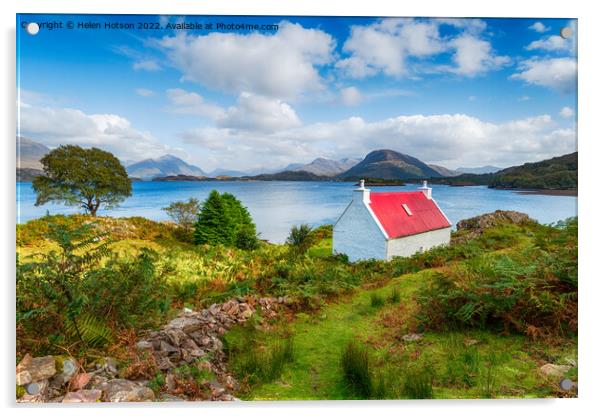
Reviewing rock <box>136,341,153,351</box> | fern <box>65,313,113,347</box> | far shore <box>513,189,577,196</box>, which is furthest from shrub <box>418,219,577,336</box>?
fern <box>65,313,113,347</box>

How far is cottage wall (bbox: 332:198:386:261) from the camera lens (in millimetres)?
4992

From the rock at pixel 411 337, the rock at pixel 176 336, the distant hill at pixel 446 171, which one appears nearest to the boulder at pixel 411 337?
the rock at pixel 411 337

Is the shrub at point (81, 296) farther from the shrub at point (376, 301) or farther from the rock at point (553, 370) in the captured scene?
the rock at point (553, 370)

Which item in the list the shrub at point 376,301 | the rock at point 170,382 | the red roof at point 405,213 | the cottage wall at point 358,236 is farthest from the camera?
the cottage wall at point 358,236

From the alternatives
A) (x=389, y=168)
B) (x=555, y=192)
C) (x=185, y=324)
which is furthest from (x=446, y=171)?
(x=185, y=324)

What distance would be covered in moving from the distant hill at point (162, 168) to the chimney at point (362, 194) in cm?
190

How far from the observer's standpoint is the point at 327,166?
441 centimetres

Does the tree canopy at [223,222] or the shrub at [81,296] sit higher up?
the tree canopy at [223,222]

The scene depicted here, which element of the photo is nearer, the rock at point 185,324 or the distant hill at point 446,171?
the rock at point 185,324

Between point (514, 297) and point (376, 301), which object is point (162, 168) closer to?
point (376, 301)

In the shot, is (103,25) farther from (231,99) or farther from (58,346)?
(58,346)

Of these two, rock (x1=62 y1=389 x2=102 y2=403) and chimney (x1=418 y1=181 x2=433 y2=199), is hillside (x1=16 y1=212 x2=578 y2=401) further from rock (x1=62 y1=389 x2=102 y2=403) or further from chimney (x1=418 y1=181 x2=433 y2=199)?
chimney (x1=418 y1=181 x2=433 y2=199)

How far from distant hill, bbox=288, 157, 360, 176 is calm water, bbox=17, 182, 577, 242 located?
14 cm

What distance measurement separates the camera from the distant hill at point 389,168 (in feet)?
14.3
